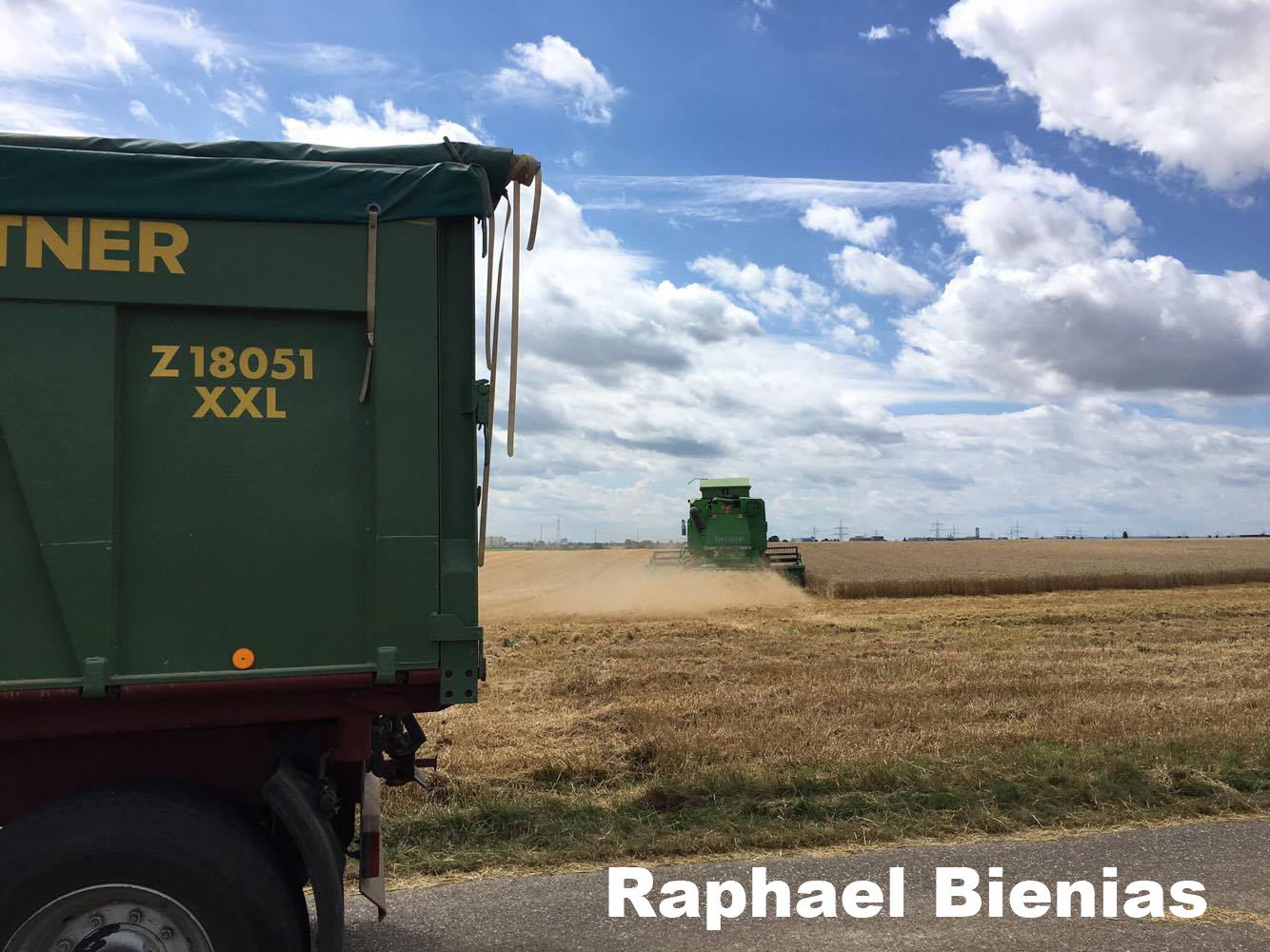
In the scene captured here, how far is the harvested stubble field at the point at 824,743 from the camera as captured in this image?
19.0 feet

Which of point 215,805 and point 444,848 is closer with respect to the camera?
point 215,805

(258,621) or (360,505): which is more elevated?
(360,505)

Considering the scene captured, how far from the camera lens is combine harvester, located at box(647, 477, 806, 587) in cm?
2577

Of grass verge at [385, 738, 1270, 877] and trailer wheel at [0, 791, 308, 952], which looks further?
grass verge at [385, 738, 1270, 877]

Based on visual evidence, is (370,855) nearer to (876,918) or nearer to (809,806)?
(876,918)

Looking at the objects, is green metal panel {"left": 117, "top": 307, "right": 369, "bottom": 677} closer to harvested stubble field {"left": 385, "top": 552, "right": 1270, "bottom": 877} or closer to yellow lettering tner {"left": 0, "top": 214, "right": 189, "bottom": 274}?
yellow lettering tner {"left": 0, "top": 214, "right": 189, "bottom": 274}

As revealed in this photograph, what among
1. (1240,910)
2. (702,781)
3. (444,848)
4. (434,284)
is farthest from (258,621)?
(1240,910)

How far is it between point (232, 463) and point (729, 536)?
23213 millimetres

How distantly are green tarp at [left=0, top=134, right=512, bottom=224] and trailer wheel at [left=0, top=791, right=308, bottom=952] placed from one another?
207cm

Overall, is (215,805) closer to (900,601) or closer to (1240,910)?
(1240,910)

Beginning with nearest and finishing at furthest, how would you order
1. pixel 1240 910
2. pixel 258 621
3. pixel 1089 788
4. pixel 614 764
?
pixel 258 621 → pixel 1240 910 → pixel 1089 788 → pixel 614 764

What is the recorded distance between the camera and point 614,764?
709cm

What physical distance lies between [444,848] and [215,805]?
2333mm

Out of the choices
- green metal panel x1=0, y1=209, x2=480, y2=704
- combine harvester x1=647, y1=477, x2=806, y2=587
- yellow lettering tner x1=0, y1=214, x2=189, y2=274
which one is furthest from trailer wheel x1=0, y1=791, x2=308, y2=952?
combine harvester x1=647, y1=477, x2=806, y2=587
